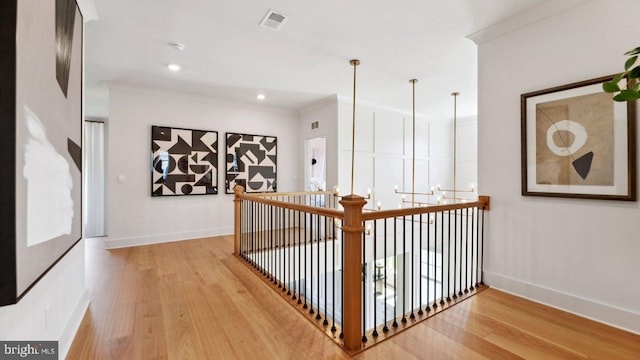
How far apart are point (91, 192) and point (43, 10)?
247 inches

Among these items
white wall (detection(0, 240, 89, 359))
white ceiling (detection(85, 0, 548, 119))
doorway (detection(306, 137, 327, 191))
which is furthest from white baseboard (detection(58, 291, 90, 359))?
doorway (detection(306, 137, 327, 191))

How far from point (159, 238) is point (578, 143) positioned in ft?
18.6

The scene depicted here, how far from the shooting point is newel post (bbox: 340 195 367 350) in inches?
73.0

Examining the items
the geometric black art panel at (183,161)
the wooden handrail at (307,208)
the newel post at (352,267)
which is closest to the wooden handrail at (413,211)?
the newel post at (352,267)

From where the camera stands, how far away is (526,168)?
2547mm

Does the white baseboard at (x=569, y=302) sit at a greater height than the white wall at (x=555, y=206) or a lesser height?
lesser

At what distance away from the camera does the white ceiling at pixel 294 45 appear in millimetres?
2459

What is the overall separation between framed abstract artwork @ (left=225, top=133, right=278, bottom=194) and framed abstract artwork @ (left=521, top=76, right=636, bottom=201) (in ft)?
14.4

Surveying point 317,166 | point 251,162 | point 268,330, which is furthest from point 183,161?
point 268,330

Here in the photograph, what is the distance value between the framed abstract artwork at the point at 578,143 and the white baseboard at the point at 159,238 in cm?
480

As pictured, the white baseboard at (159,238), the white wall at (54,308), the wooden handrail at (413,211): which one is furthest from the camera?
the white baseboard at (159,238)

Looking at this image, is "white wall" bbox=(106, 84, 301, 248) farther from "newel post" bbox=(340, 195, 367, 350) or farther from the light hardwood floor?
"newel post" bbox=(340, 195, 367, 350)

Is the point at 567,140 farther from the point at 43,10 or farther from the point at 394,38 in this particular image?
the point at 43,10

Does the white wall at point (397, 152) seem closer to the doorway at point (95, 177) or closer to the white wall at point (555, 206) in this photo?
the white wall at point (555, 206)
